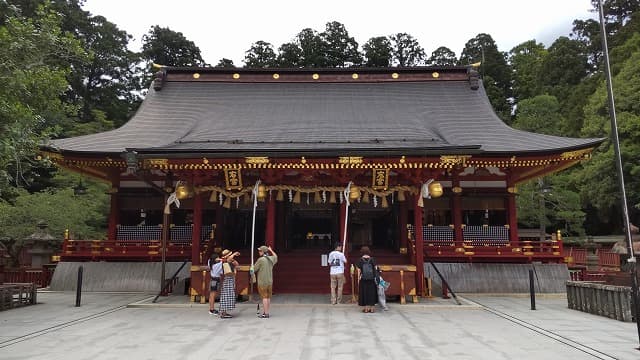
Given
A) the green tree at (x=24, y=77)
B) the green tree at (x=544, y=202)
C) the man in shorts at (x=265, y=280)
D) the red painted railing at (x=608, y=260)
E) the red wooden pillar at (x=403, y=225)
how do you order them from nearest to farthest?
the green tree at (x=24, y=77)
the man in shorts at (x=265, y=280)
the red wooden pillar at (x=403, y=225)
the red painted railing at (x=608, y=260)
the green tree at (x=544, y=202)

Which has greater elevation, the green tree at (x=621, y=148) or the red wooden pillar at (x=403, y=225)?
the green tree at (x=621, y=148)

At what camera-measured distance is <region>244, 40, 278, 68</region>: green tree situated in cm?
5078

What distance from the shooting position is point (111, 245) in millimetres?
14766

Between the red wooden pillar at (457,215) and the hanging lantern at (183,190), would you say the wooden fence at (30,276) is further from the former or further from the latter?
the red wooden pillar at (457,215)

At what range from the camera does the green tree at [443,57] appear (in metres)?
56.0

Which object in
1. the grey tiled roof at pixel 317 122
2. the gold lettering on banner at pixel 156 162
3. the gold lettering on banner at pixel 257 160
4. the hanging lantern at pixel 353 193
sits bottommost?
the hanging lantern at pixel 353 193

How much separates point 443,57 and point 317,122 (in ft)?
150

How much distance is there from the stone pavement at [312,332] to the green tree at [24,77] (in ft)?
10.6

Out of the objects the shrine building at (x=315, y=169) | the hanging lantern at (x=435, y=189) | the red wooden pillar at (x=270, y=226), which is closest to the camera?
the hanging lantern at (x=435, y=189)

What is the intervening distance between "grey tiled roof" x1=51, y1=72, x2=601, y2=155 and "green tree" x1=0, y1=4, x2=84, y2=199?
308cm

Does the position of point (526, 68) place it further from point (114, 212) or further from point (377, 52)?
point (114, 212)

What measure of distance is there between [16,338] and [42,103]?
465 cm

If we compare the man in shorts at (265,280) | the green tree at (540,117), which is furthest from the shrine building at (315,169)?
the green tree at (540,117)

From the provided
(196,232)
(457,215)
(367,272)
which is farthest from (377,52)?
(367,272)
